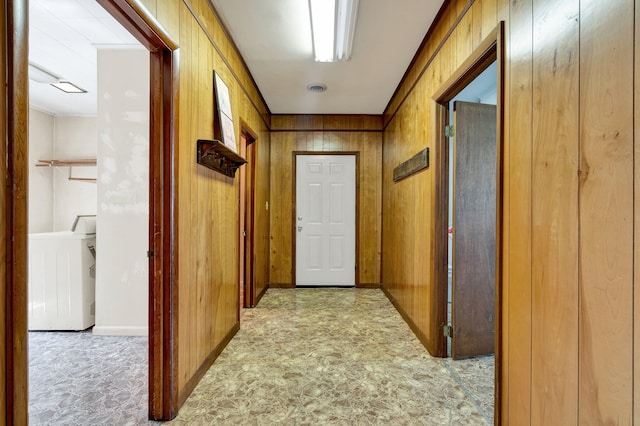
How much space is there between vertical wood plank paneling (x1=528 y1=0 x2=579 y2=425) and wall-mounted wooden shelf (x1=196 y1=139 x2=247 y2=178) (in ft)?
5.53

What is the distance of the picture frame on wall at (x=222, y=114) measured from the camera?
7.63ft

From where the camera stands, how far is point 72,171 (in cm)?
470

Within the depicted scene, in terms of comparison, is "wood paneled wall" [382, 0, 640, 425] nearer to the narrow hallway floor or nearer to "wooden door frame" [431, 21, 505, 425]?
"wooden door frame" [431, 21, 505, 425]

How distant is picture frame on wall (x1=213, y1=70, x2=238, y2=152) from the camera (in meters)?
2.32

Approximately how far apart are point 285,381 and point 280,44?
2572 mm

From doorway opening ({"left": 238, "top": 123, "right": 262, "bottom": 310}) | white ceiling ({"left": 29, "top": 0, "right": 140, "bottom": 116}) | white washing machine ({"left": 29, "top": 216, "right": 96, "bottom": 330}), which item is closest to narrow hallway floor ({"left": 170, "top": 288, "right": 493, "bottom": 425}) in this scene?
doorway opening ({"left": 238, "top": 123, "right": 262, "bottom": 310})

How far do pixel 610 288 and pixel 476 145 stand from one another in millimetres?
1610

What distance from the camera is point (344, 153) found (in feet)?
15.5

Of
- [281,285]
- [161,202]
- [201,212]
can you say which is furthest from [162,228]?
[281,285]

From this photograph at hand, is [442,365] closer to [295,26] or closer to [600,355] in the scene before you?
[600,355]

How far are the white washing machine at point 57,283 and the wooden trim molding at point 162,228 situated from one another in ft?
5.88

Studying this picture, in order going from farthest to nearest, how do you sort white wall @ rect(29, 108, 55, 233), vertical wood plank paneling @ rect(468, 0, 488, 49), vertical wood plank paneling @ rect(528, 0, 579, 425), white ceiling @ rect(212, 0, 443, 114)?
white wall @ rect(29, 108, 55, 233), white ceiling @ rect(212, 0, 443, 114), vertical wood plank paneling @ rect(468, 0, 488, 49), vertical wood plank paneling @ rect(528, 0, 579, 425)

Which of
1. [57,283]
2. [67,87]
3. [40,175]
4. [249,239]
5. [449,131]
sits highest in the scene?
[67,87]

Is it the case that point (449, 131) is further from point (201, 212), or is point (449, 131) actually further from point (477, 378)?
point (201, 212)
